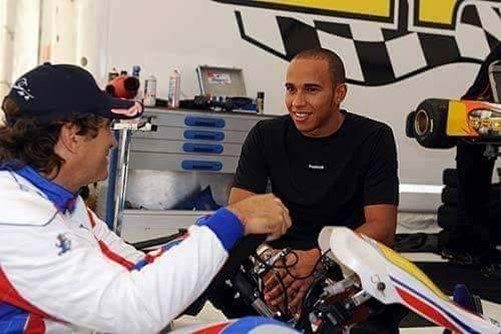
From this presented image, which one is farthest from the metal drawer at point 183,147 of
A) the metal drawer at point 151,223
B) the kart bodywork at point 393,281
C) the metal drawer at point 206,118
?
the kart bodywork at point 393,281

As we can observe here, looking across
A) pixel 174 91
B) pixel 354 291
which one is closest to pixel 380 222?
pixel 354 291

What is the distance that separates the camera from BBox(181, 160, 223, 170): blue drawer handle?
4.50 m

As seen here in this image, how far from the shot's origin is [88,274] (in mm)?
1067

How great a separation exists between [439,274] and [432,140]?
0.82 m

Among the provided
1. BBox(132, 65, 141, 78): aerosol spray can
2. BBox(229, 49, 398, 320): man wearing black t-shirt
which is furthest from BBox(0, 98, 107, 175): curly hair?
BBox(132, 65, 141, 78): aerosol spray can

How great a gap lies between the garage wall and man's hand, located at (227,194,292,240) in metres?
3.79

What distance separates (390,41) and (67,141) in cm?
476

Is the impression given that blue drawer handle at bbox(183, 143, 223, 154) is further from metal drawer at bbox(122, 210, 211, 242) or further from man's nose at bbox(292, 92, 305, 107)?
man's nose at bbox(292, 92, 305, 107)

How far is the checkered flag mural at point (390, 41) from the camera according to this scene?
5.29 m

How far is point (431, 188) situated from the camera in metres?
5.76

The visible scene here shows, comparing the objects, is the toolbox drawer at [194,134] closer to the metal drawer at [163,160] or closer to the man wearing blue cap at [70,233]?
the metal drawer at [163,160]

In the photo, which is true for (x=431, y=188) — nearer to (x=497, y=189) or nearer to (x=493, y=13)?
(x=497, y=189)

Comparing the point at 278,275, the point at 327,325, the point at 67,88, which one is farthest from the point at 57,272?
the point at 278,275

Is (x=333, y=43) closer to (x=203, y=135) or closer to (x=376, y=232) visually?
(x=203, y=135)
